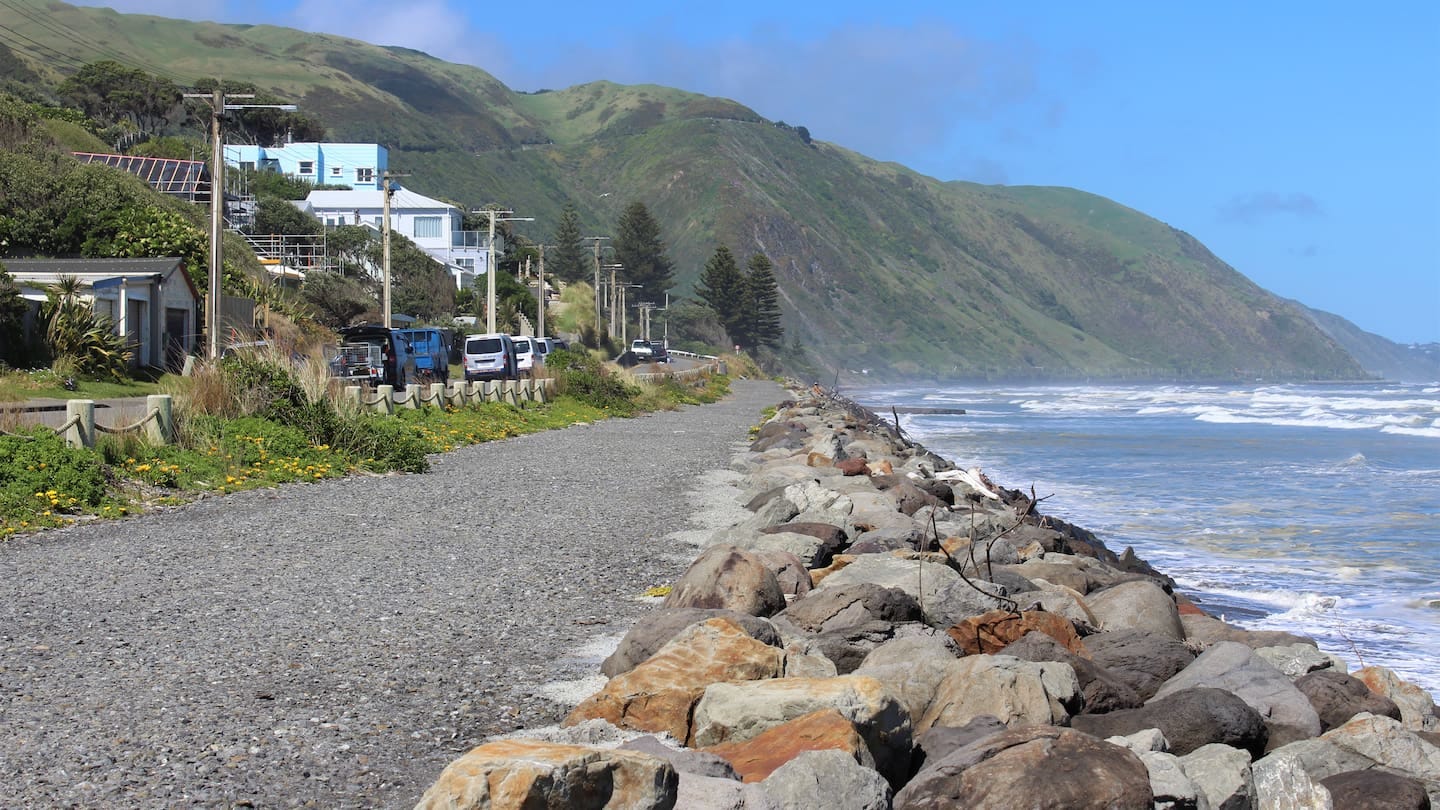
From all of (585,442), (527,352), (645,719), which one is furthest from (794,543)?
(527,352)

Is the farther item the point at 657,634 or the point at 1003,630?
the point at 1003,630

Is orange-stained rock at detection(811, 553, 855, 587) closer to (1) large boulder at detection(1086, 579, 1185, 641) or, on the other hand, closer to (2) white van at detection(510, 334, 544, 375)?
(1) large boulder at detection(1086, 579, 1185, 641)

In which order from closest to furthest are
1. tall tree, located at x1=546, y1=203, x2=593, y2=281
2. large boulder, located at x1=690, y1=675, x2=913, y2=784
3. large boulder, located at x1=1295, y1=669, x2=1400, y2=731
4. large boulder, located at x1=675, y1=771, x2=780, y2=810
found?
large boulder, located at x1=675, y1=771, x2=780, y2=810
large boulder, located at x1=690, y1=675, x2=913, y2=784
large boulder, located at x1=1295, y1=669, x2=1400, y2=731
tall tree, located at x1=546, y1=203, x2=593, y2=281

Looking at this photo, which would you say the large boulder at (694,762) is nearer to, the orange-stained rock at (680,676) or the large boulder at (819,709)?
the large boulder at (819,709)

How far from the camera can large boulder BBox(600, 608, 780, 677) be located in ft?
21.2

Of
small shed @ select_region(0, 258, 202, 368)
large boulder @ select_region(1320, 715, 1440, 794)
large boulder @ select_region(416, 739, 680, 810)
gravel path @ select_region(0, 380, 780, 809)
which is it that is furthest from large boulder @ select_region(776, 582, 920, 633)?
small shed @ select_region(0, 258, 202, 368)

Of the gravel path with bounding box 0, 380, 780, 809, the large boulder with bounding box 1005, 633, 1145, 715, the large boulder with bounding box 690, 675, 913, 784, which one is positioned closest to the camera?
the gravel path with bounding box 0, 380, 780, 809

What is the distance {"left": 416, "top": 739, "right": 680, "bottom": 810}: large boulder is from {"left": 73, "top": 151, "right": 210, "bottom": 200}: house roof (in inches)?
2446

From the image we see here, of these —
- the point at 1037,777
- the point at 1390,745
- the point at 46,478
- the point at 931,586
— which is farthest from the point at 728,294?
the point at 1037,777

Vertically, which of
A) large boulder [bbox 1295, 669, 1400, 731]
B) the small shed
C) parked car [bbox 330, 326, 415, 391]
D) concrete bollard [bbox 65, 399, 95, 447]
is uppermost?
the small shed

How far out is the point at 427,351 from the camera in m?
35.5

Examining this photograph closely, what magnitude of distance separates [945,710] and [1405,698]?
8.99 feet

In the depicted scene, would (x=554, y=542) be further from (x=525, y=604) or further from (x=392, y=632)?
(x=392, y=632)

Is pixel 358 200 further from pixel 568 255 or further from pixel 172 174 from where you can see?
pixel 568 255
